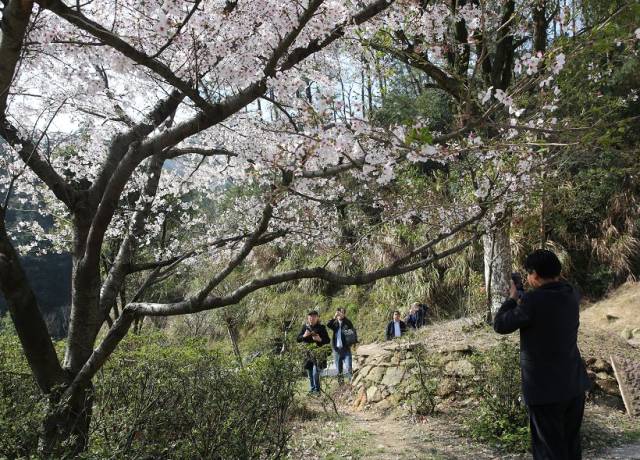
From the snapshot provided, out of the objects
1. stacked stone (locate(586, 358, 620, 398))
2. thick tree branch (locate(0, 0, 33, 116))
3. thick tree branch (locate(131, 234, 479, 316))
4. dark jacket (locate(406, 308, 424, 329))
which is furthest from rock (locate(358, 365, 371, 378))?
thick tree branch (locate(0, 0, 33, 116))

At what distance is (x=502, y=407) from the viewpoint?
4.93m

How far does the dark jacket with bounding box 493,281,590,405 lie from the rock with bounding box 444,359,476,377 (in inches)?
139

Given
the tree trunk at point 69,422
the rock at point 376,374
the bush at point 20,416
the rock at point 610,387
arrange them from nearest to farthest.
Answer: the bush at point 20,416 < the tree trunk at point 69,422 < the rock at point 610,387 < the rock at point 376,374

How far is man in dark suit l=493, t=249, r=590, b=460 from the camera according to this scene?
102 inches

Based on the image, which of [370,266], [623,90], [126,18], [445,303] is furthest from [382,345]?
[623,90]

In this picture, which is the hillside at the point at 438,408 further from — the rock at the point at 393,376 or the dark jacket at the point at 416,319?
the dark jacket at the point at 416,319

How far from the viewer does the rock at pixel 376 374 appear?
6854 millimetres

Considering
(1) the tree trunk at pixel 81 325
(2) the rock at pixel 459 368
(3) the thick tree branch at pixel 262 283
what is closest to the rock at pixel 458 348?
(2) the rock at pixel 459 368

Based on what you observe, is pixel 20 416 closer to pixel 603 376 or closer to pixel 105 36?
pixel 105 36

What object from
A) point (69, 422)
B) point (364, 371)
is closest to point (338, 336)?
point (364, 371)

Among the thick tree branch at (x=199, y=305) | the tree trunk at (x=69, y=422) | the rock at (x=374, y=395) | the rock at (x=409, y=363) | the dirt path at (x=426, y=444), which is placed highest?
the thick tree branch at (x=199, y=305)

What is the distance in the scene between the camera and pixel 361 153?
3646mm

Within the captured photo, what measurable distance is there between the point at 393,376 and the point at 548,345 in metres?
4.26

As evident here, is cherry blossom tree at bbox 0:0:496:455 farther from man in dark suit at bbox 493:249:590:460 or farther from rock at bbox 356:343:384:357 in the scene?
rock at bbox 356:343:384:357
